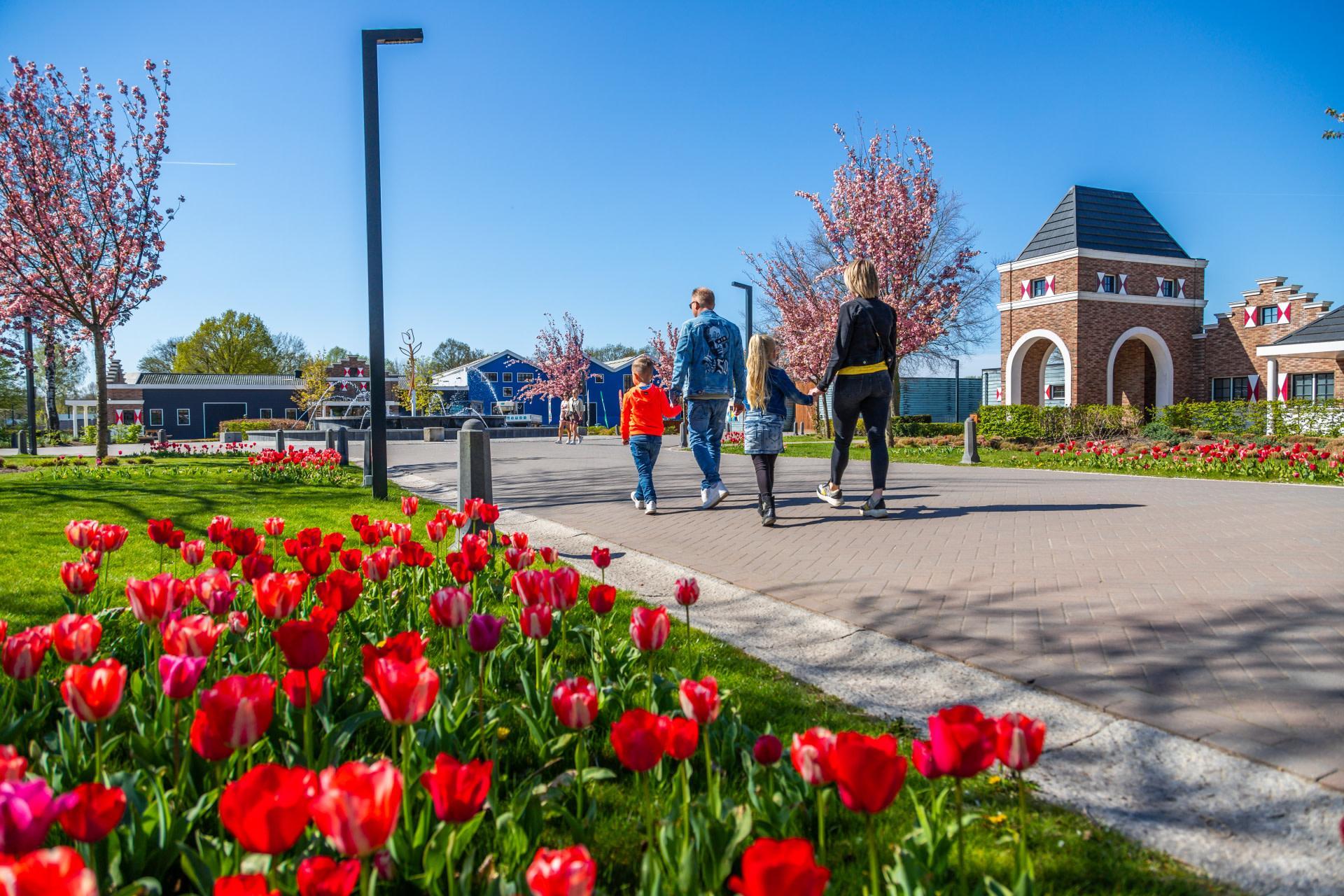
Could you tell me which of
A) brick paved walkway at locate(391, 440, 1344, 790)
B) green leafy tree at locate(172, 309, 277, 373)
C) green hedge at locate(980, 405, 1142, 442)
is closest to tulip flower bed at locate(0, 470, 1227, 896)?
brick paved walkway at locate(391, 440, 1344, 790)

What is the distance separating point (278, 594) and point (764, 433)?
5389mm

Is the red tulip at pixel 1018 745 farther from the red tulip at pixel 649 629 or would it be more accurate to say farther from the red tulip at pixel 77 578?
the red tulip at pixel 77 578

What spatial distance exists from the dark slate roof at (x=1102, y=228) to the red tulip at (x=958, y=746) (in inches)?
1261

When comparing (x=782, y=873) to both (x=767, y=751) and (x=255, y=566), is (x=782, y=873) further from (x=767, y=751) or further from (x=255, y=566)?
(x=255, y=566)

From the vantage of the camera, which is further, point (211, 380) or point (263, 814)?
point (211, 380)

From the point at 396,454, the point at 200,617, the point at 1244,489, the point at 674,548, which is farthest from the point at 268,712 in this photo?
the point at 396,454

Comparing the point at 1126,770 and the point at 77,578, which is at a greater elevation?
the point at 77,578

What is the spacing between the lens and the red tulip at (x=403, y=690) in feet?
4.80

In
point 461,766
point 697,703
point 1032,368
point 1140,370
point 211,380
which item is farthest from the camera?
point 211,380

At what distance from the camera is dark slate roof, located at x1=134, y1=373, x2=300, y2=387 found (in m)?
59.4

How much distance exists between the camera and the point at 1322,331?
2656 cm

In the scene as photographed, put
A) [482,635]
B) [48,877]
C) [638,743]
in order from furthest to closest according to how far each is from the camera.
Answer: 1. [482,635]
2. [638,743]
3. [48,877]

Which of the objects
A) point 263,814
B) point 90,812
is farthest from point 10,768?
point 263,814

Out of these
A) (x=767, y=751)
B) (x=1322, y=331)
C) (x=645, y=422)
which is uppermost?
(x=1322, y=331)
